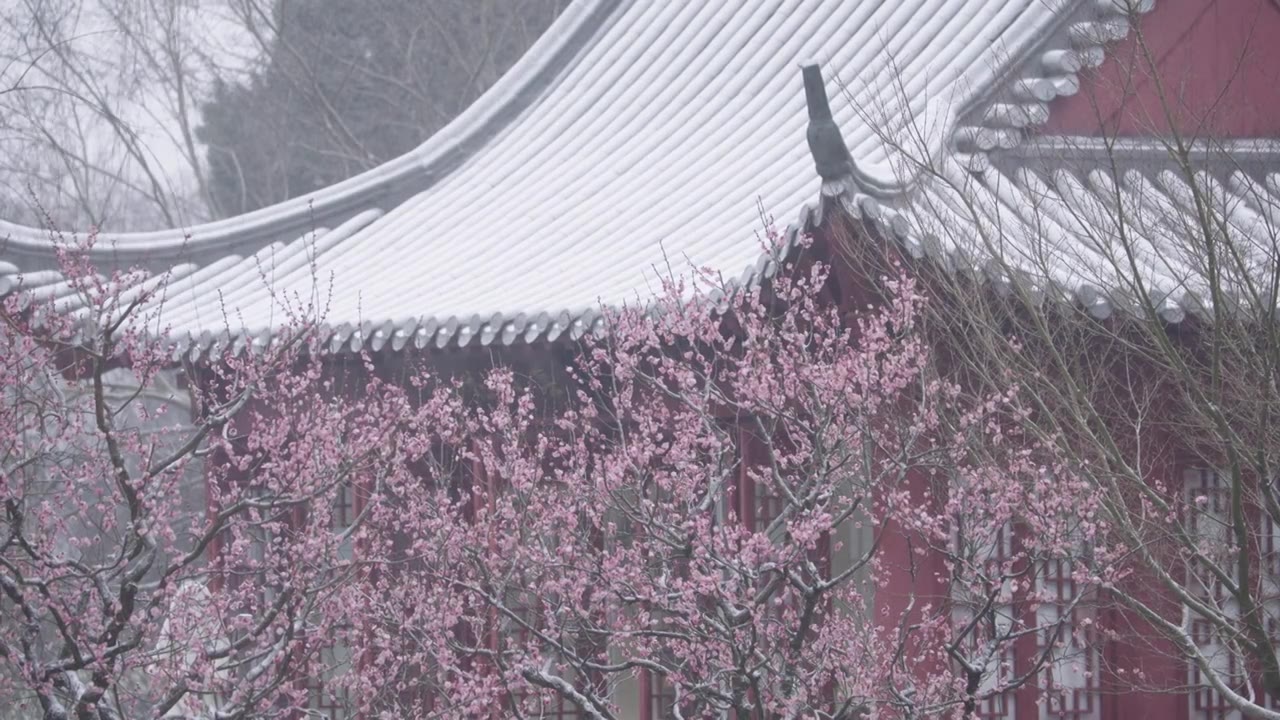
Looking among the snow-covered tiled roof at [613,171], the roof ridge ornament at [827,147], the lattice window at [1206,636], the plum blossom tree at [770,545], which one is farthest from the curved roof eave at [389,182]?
the lattice window at [1206,636]

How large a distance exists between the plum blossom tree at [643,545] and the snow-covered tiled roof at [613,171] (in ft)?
2.22

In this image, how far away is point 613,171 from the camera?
9.48 meters

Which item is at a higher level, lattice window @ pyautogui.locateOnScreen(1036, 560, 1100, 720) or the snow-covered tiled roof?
the snow-covered tiled roof

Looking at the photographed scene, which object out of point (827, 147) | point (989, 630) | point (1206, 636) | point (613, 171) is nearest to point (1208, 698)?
point (1206, 636)

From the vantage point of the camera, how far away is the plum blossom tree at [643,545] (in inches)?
197

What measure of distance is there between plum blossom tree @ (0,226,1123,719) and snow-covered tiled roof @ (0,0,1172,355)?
0.68m

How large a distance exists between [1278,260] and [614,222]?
466cm

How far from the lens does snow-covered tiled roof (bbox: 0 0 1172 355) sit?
22.6 feet

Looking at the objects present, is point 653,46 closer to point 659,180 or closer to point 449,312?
point 659,180

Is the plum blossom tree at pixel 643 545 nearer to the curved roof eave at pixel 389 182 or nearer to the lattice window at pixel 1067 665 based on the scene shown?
the lattice window at pixel 1067 665

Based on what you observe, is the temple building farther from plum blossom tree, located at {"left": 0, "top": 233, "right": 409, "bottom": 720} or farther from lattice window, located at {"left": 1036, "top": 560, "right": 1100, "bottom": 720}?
plum blossom tree, located at {"left": 0, "top": 233, "right": 409, "bottom": 720}

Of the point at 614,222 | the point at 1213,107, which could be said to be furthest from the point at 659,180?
the point at 1213,107

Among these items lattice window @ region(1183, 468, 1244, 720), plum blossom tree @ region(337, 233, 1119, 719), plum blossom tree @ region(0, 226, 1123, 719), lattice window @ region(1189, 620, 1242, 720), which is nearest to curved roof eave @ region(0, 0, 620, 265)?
plum blossom tree @ region(0, 226, 1123, 719)

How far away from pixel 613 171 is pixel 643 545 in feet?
14.6
